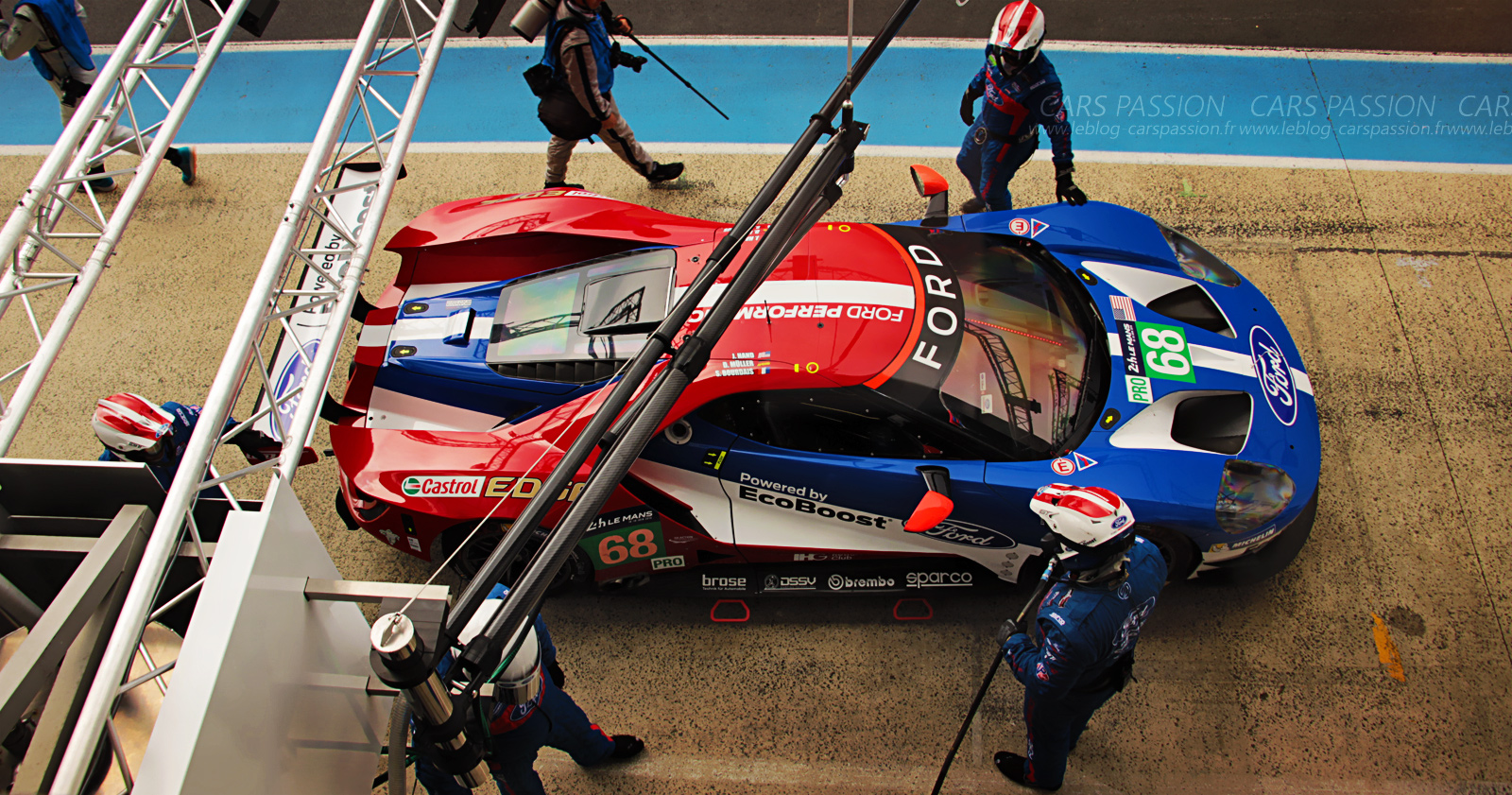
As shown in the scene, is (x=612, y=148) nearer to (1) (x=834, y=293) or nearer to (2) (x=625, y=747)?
(1) (x=834, y=293)

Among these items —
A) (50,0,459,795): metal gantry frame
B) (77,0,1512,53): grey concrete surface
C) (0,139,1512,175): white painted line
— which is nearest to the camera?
(50,0,459,795): metal gantry frame

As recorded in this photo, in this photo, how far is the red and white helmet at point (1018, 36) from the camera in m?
4.47

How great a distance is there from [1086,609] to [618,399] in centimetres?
181

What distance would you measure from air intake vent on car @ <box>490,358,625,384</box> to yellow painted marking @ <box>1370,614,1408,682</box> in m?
3.72

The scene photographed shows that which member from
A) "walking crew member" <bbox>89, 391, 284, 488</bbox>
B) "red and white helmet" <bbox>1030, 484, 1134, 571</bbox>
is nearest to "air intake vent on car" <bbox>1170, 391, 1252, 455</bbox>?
"red and white helmet" <bbox>1030, 484, 1134, 571</bbox>

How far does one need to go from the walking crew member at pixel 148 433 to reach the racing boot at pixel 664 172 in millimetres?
3104

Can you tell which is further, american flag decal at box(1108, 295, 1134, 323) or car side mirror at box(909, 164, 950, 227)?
car side mirror at box(909, 164, 950, 227)

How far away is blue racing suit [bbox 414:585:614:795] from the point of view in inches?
109

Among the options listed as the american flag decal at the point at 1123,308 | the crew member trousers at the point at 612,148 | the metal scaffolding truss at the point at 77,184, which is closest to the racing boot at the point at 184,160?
the metal scaffolding truss at the point at 77,184

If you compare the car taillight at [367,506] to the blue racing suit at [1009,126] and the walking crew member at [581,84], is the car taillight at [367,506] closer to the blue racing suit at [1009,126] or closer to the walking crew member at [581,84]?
the walking crew member at [581,84]

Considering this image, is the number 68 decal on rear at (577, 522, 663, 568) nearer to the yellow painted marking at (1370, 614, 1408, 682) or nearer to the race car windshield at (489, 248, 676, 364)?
the race car windshield at (489, 248, 676, 364)

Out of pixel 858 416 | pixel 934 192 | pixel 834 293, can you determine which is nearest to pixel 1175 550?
pixel 858 416

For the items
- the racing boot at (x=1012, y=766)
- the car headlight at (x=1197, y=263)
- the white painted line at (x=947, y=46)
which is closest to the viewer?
the racing boot at (x=1012, y=766)

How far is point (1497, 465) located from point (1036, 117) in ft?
9.96
